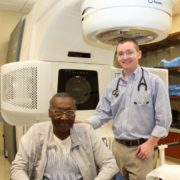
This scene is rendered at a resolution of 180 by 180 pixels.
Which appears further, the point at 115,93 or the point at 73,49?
the point at 73,49

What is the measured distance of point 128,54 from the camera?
4.96 ft

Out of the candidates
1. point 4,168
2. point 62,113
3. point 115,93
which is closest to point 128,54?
point 115,93

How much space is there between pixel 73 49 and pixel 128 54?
57 centimetres

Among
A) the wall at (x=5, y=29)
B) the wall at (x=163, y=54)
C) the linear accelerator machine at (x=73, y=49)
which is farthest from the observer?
the wall at (x=163, y=54)

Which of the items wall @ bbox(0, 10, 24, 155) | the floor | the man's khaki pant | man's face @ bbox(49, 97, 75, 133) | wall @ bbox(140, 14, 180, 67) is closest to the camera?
man's face @ bbox(49, 97, 75, 133)

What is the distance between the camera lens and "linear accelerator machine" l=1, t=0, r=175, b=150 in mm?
1268

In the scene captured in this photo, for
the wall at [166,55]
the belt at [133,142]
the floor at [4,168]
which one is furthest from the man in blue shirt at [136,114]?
the wall at [166,55]

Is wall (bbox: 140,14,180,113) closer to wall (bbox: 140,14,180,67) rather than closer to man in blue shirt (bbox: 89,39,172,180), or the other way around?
wall (bbox: 140,14,180,67)

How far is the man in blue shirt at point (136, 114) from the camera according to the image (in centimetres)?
150

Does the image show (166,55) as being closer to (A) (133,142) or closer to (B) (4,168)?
(B) (4,168)

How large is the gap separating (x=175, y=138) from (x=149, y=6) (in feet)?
9.23

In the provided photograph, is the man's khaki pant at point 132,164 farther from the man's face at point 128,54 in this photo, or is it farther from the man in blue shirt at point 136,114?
the man's face at point 128,54

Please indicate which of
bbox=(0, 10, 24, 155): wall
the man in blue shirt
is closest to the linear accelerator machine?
the man in blue shirt

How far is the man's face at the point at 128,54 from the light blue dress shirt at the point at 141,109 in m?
0.07
